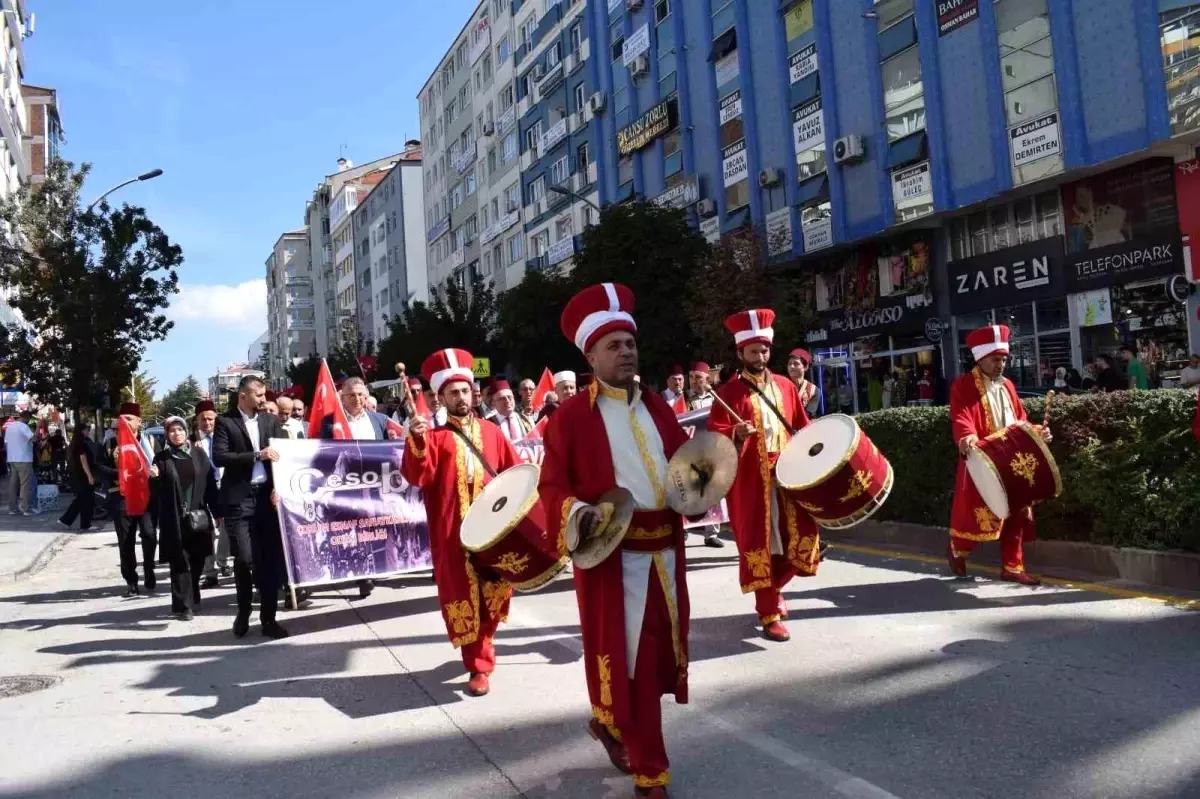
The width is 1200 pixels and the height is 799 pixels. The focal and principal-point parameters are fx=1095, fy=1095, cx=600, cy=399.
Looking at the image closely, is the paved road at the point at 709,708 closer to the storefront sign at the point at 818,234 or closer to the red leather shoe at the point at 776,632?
the red leather shoe at the point at 776,632

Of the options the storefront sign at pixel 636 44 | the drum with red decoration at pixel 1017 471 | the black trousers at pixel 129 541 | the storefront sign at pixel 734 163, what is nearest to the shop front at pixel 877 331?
the storefront sign at pixel 734 163

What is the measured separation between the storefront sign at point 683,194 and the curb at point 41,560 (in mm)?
21933

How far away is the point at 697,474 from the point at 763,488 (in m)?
2.81

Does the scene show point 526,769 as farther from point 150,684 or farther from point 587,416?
point 150,684

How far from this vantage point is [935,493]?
10094mm

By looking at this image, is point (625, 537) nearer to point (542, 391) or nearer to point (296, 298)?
point (542, 391)

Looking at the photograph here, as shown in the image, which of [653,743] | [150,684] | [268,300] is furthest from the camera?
[268,300]

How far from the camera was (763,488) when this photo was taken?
692 centimetres

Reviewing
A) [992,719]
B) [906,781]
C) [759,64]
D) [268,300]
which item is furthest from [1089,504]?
[268,300]

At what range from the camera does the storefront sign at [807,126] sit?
29.1 metres

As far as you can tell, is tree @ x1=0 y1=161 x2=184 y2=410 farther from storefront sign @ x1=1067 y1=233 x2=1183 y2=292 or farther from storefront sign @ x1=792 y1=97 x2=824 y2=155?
storefront sign @ x1=1067 y1=233 x2=1183 y2=292

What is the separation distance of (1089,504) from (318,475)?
6047 mm

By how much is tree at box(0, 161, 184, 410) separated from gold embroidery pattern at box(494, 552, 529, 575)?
2372 cm

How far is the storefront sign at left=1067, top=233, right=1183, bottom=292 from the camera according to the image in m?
20.0
